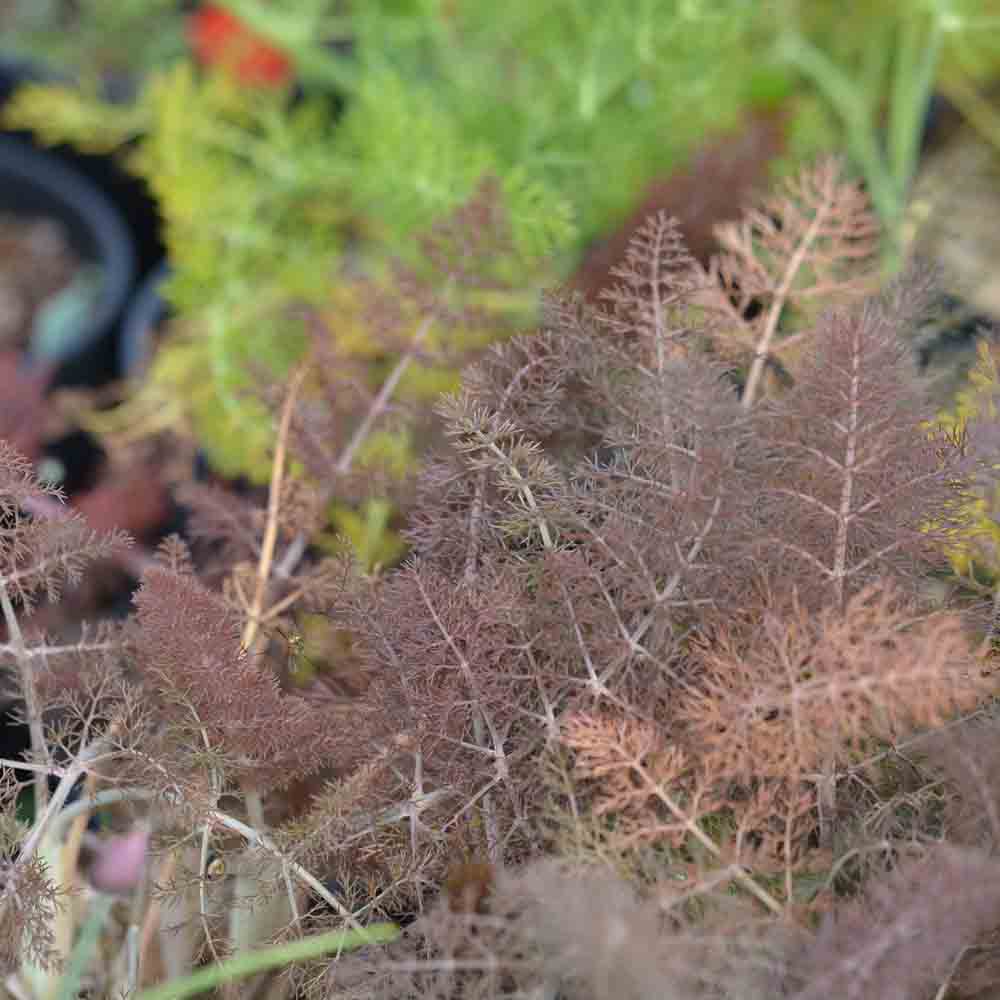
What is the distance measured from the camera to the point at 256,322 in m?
0.83

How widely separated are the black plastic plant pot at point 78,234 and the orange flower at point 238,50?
187 millimetres

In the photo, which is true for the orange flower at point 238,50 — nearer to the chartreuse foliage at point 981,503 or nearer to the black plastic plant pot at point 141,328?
the black plastic plant pot at point 141,328

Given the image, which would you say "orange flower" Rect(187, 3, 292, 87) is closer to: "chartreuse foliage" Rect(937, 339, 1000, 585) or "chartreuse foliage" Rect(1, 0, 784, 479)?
"chartreuse foliage" Rect(1, 0, 784, 479)

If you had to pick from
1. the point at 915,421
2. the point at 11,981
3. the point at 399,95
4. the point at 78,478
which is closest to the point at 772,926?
the point at 915,421

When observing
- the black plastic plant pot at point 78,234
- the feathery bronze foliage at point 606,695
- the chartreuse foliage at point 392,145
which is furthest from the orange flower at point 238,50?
the feathery bronze foliage at point 606,695

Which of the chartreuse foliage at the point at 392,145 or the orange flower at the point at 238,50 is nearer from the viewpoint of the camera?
the chartreuse foliage at the point at 392,145

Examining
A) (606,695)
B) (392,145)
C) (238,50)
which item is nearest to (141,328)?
(238,50)

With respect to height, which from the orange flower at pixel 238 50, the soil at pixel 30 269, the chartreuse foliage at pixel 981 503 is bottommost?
the soil at pixel 30 269

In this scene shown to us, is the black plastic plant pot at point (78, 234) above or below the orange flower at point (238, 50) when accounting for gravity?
below

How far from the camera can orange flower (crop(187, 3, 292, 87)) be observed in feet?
3.30

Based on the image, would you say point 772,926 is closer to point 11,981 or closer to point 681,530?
point 681,530

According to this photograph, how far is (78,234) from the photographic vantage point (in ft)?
3.88

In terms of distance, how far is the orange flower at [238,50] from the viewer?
3.30 feet

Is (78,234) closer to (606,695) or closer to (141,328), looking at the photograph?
(141,328)
